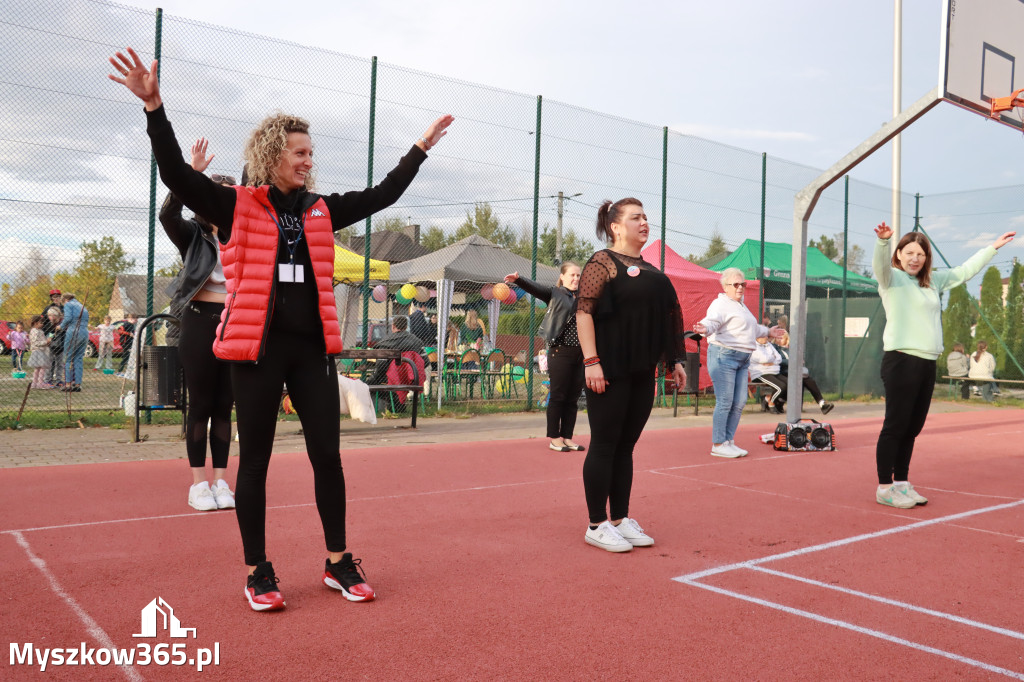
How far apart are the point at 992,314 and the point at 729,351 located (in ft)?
38.3

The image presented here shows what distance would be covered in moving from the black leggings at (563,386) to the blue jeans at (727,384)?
51.6 inches

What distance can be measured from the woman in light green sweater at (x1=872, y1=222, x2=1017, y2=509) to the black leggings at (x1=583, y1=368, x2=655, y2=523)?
207 cm

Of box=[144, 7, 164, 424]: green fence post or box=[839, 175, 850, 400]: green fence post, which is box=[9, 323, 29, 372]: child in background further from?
box=[839, 175, 850, 400]: green fence post

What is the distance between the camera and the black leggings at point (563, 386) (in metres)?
7.69

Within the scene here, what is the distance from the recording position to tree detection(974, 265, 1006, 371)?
16.6m

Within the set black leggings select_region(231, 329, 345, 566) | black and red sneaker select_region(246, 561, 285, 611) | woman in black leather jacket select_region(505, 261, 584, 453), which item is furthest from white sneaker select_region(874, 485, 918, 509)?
black and red sneaker select_region(246, 561, 285, 611)

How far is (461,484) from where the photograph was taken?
6277 millimetres

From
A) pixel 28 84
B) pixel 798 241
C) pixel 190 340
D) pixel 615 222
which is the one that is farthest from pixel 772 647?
pixel 28 84

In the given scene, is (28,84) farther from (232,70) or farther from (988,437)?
(988,437)

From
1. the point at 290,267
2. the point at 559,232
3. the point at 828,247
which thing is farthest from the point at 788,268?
the point at 290,267

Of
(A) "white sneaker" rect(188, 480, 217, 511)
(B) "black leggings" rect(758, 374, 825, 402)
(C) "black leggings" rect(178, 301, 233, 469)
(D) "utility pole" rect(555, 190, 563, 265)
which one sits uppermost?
(D) "utility pole" rect(555, 190, 563, 265)

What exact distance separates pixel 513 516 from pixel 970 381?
14.9 meters

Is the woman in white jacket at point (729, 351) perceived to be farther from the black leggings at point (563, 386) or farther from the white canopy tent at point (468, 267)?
the white canopy tent at point (468, 267)

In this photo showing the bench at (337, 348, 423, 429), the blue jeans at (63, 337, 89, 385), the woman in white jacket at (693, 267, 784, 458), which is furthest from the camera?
the blue jeans at (63, 337, 89, 385)
